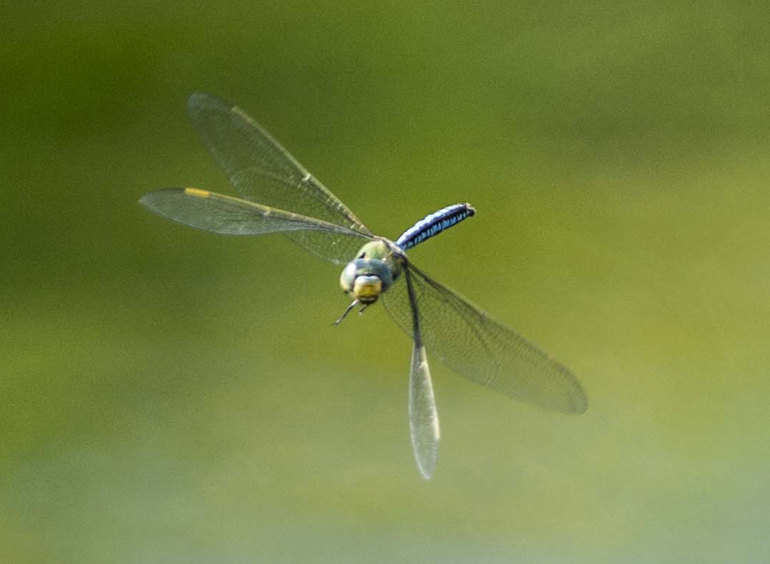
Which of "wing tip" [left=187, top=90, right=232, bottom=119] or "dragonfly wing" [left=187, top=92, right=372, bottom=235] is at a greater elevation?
"wing tip" [left=187, top=90, right=232, bottom=119]

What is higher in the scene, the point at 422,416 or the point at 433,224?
the point at 433,224

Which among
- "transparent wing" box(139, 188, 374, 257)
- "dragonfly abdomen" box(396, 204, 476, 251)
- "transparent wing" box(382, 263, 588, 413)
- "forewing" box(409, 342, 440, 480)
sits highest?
"dragonfly abdomen" box(396, 204, 476, 251)

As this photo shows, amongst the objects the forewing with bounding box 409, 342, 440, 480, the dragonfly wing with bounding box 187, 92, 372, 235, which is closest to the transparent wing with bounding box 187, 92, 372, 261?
the dragonfly wing with bounding box 187, 92, 372, 235

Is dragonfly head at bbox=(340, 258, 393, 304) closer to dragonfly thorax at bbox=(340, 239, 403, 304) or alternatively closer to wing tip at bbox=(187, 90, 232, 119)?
dragonfly thorax at bbox=(340, 239, 403, 304)

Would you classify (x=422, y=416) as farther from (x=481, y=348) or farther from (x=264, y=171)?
(x=264, y=171)

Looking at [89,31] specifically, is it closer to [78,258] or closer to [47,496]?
[78,258]

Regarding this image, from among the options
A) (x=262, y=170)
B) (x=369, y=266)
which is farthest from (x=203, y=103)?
(x=369, y=266)
